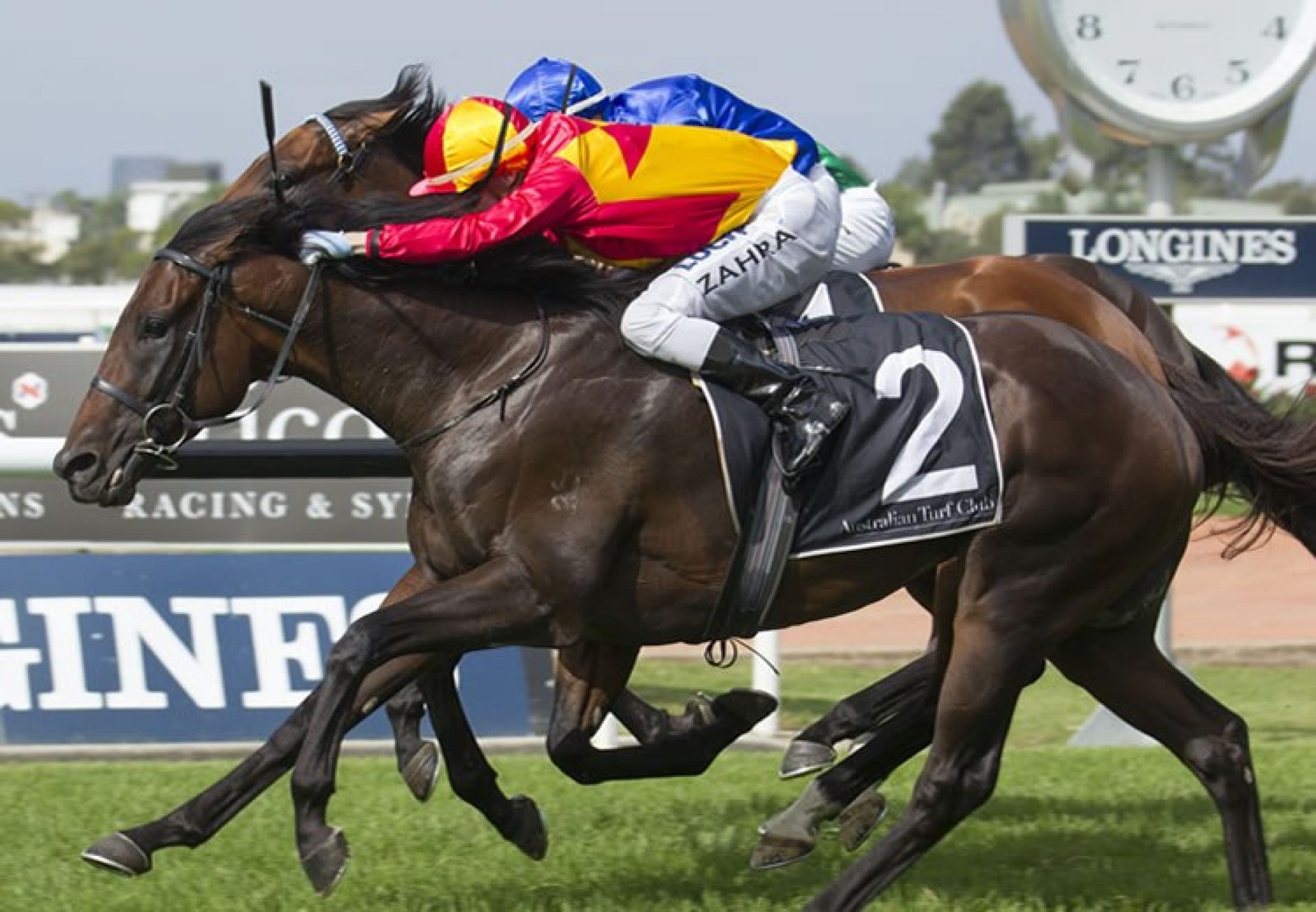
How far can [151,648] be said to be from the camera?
7.07 meters

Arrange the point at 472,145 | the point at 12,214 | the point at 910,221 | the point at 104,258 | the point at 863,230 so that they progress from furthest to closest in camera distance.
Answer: the point at 12,214, the point at 104,258, the point at 910,221, the point at 863,230, the point at 472,145

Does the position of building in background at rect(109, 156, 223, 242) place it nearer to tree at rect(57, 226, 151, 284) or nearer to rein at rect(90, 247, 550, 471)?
tree at rect(57, 226, 151, 284)

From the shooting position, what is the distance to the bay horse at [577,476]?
4.73m

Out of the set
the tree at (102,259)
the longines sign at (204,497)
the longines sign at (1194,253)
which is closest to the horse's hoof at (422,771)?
the longines sign at (204,497)

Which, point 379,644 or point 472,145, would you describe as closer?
point 379,644

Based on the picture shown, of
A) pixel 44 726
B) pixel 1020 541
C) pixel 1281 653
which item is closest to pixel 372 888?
pixel 1020 541

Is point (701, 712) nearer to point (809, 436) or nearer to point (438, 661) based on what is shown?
point (438, 661)

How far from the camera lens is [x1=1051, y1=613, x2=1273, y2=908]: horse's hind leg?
5.04 metres

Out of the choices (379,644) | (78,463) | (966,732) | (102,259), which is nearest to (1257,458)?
(966,732)

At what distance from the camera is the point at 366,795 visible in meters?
6.30

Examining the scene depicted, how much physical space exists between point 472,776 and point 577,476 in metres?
0.95

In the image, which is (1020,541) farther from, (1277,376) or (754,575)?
(1277,376)

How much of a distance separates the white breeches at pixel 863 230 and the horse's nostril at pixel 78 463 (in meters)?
2.69

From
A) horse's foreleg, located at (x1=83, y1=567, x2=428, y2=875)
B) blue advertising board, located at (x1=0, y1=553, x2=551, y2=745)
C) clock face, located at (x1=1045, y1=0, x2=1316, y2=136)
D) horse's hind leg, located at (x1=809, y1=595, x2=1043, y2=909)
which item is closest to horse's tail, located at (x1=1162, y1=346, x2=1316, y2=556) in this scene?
horse's hind leg, located at (x1=809, y1=595, x2=1043, y2=909)
